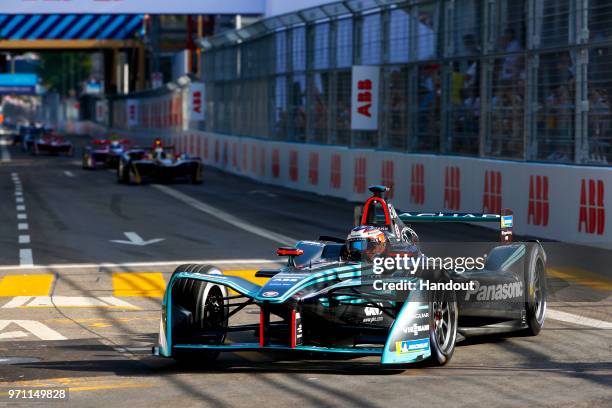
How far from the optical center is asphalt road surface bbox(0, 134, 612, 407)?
8.35 metres

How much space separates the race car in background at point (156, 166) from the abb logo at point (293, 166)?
282 cm

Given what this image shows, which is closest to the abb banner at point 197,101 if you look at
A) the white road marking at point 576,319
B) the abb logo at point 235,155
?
the abb logo at point 235,155

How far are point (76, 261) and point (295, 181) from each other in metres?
18.0

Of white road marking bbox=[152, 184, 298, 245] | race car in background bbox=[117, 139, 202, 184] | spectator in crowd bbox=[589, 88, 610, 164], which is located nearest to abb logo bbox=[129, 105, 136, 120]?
race car in background bbox=[117, 139, 202, 184]

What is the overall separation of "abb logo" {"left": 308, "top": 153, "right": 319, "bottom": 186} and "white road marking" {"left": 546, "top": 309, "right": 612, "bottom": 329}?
2100 centimetres

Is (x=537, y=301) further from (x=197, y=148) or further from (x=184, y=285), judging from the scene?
(x=197, y=148)

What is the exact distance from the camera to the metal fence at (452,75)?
20.2 metres

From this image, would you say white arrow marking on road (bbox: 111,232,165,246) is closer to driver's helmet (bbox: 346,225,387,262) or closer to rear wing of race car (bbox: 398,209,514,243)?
rear wing of race car (bbox: 398,209,514,243)

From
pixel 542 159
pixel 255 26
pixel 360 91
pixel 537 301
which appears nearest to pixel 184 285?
pixel 537 301

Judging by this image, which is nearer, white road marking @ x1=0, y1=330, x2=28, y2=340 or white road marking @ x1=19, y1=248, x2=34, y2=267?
white road marking @ x1=0, y1=330, x2=28, y2=340

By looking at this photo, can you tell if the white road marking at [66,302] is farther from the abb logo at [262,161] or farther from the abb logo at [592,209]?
the abb logo at [262,161]

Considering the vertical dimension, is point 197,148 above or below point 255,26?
below

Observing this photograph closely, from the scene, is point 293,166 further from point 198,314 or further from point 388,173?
point 198,314

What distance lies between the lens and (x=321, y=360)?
9.85m
